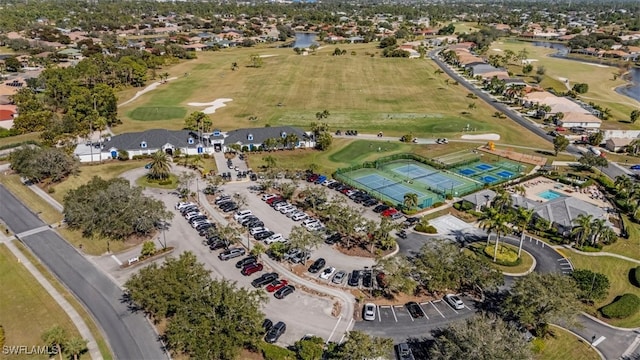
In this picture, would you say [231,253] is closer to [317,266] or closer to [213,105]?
[317,266]

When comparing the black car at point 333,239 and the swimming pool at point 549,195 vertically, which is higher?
the black car at point 333,239

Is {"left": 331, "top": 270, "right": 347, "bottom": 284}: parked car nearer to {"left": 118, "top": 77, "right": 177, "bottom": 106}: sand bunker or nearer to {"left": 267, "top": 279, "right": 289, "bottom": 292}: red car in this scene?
{"left": 267, "top": 279, "right": 289, "bottom": 292}: red car

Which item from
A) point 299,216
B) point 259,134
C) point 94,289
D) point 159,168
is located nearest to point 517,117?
point 259,134

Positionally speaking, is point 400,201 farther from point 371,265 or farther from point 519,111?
point 519,111

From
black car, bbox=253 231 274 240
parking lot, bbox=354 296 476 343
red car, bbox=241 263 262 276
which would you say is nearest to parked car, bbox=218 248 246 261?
red car, bbox=241 263 262 276

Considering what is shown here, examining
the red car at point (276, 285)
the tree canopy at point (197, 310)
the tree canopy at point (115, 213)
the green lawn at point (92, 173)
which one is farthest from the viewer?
the green lawn at point (92, 173)

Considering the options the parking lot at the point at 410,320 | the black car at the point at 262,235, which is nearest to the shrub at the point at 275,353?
the parking lot at the point at 410,320

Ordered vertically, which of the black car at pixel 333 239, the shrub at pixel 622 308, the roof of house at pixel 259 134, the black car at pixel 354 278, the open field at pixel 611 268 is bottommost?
the open field at pixel 611 268

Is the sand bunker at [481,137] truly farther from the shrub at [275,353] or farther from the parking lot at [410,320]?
the shrub at [275,353]
